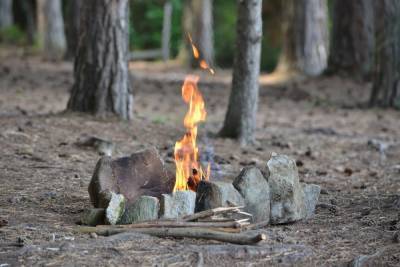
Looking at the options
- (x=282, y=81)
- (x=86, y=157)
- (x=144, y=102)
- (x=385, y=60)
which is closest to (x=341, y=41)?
(x=282, y=81)

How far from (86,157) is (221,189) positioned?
2987 millimetres

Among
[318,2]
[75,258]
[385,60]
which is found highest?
[318,2]

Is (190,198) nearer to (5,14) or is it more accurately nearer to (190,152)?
(190,152)

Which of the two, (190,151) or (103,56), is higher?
(103,56)

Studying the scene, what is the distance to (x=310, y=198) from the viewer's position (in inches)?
236

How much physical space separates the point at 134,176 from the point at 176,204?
71 cm

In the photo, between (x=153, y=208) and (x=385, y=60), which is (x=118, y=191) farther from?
(x=385, y=60)

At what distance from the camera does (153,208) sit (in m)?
5.36

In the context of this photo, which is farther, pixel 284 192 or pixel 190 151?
pixel 190 151

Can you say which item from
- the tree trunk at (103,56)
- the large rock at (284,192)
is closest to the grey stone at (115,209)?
the large rock at (284,192)

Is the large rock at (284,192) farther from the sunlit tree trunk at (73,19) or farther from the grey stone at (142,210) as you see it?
the sunlit tree trunk at (73,19)

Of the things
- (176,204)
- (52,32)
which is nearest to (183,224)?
(176,204)

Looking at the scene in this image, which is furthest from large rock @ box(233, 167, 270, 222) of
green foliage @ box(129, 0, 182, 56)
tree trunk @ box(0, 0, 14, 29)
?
tree trunk @ box(0, 0, 14, 29)

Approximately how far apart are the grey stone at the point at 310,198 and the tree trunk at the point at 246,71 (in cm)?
335
